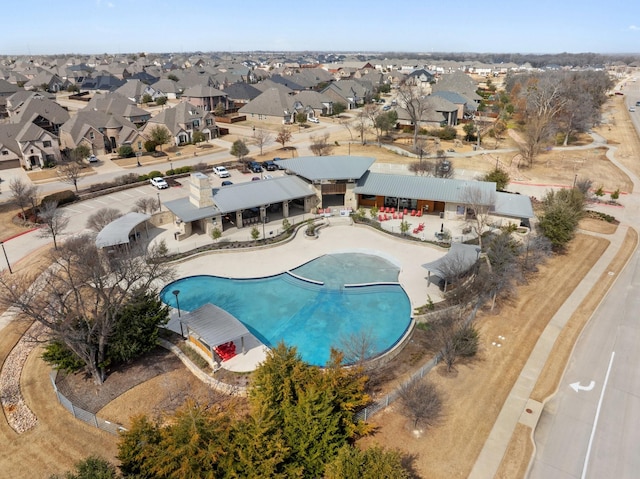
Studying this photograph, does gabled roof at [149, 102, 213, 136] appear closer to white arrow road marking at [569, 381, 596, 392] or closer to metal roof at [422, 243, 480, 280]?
metal roof at [422, 243, 480, 280]

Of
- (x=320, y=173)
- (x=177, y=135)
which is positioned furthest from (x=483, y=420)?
Answer: (x=177, y=135)

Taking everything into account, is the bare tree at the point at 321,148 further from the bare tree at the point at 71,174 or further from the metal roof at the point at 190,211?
the bare tree at the point at 71,174

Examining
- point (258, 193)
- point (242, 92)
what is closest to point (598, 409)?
point (258, 193)

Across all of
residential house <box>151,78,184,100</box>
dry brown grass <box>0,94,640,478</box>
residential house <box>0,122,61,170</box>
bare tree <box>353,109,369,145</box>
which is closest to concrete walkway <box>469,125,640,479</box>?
dry brown grass <box>0,94,640,478</box>

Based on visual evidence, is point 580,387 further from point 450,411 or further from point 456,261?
point 456,261

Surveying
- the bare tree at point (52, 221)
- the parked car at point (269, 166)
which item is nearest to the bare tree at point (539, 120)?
the parked car at point (269, 166)

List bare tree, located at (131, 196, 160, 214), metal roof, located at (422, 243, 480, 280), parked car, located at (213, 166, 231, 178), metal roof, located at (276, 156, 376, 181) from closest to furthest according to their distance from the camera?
metal roof, located at (422, 243, 480, 280) < bare tree, located at (131, 196, 160, 214) < metal roof, located at (276, 156, 376, 181) < parked car, located at (213, 166, 231, 178)
